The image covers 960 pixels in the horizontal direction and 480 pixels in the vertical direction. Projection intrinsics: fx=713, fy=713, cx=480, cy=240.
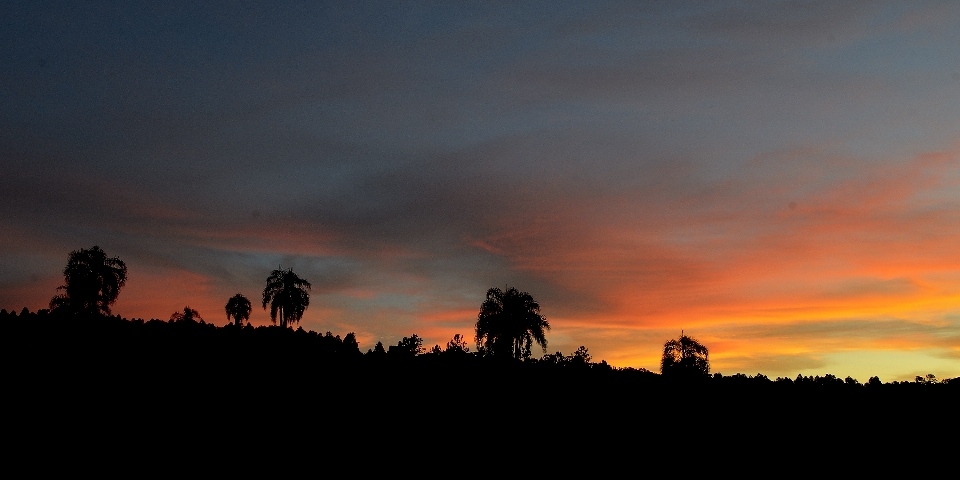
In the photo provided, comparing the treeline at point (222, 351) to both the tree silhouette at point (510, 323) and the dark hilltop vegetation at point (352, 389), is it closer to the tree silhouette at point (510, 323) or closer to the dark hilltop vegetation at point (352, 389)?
the dark hilltop vegetation at point (352, 389)

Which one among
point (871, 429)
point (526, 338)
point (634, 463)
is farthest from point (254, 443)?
point (526, 338)

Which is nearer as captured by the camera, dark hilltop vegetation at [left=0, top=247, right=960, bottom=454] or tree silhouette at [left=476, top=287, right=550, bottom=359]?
dark hilltop vegetation at [left=0, top=247, right=960, bottom=454]

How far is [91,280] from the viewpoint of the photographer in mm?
63531

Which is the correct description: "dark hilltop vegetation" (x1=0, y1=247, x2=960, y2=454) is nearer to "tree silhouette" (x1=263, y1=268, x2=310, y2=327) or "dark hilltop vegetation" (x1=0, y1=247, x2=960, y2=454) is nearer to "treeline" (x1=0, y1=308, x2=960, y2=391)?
"treeline" (x1=0, y1=308, x2=960, y2=391)

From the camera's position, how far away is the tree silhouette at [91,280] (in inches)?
2454

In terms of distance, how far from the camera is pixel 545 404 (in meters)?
25.3

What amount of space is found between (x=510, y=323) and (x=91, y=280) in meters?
37.6

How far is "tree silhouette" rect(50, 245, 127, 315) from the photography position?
6234cm

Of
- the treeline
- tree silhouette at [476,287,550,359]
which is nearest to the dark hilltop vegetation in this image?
the treeline

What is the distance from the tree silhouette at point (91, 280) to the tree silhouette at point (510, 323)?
109 ft

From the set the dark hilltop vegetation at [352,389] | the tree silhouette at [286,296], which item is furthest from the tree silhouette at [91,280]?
the dark hilltop vegetation at [352,389]

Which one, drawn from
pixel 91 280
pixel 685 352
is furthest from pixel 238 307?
pixel 685 352

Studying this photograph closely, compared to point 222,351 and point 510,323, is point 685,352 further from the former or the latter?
point 222,351

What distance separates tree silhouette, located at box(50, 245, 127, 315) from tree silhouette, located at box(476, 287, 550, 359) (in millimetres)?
33218
